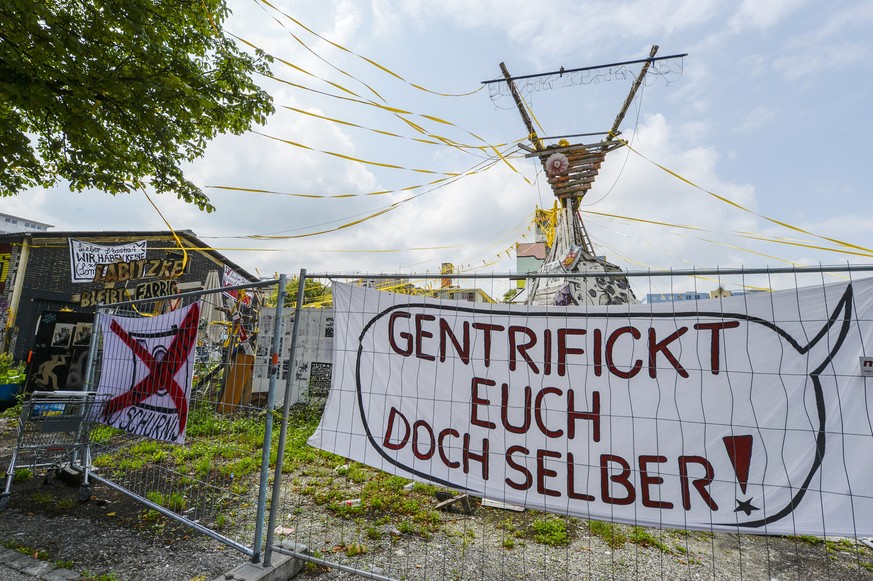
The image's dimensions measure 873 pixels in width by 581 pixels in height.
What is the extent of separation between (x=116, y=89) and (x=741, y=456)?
315 inches

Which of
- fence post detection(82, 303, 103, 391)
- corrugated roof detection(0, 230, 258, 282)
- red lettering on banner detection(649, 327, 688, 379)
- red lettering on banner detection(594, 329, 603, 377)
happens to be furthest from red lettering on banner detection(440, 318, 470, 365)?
corrugated roof detection(0, 230, 258, 282)

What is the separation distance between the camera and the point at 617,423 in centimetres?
275

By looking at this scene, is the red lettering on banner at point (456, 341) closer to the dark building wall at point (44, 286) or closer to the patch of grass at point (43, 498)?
the patch of grass at point (43, 498)

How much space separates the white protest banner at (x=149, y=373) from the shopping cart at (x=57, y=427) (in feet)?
0.67

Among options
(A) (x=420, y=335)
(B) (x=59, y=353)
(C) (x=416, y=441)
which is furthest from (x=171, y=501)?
(B) (x=59, y=353)

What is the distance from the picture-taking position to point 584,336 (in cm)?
289

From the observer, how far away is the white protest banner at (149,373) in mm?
4195

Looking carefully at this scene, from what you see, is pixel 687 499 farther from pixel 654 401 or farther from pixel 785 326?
pixel 785 326

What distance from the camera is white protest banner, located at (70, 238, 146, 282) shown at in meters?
14.3

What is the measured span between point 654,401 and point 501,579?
194 cm

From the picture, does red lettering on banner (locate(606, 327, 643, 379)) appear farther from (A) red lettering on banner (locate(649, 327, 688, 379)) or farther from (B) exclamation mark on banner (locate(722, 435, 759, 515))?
(B) exclamation mark on banner (locate(722, 435, 759, 515))

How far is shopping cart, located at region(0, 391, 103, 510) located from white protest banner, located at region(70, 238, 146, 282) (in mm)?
10880

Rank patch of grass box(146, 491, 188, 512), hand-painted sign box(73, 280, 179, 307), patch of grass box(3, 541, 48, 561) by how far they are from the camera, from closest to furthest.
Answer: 1. patch of grass box(3, 541, 48, 561)
2. patch of grass box(146, 491, 188, 512)
3. hand-painted sign box(73, 280, 179, 307)

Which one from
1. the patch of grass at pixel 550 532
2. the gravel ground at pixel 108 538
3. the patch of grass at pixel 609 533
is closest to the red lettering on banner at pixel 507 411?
the patch of grass at pixel 550 532
